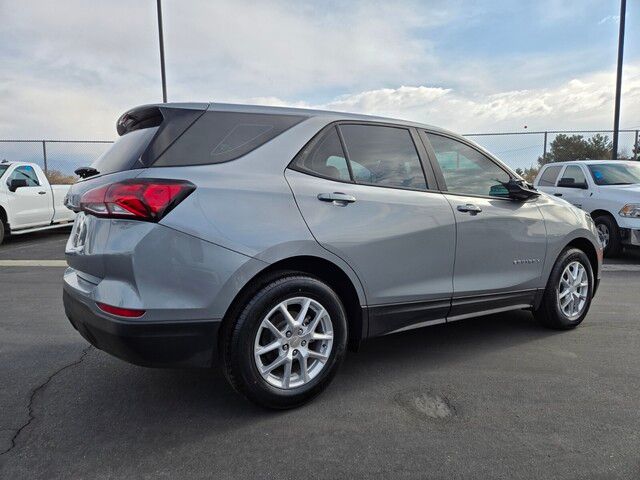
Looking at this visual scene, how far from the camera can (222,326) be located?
106 inches

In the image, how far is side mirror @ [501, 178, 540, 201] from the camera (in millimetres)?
3924

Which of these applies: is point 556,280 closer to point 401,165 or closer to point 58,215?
point 401,165

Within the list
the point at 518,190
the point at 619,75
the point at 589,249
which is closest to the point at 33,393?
the point at 518,190

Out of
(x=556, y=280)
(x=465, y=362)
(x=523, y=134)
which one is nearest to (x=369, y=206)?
(x=465, y=362)

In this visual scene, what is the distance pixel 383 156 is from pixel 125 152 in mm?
1659

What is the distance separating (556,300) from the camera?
14.2ft

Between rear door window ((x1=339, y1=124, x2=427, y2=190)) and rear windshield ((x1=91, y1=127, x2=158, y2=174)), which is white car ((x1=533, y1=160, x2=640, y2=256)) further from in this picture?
rear windshield ((x1=91, y1=127, x2=158, y2=174))

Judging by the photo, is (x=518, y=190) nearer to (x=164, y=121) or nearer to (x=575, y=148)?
(x=164, y=121)

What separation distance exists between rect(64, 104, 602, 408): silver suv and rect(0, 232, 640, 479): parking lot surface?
0.36 metres

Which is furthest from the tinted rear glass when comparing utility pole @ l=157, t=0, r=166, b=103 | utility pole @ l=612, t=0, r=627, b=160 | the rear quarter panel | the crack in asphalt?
utility pole @ l=612, t=0, r=627, b=160

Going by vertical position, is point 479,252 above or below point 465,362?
above

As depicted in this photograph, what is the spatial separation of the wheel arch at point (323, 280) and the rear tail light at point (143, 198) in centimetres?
59

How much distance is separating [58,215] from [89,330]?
402 inches

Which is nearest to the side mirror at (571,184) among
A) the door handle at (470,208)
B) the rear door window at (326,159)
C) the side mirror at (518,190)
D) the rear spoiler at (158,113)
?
the side mirror at (518,190)
